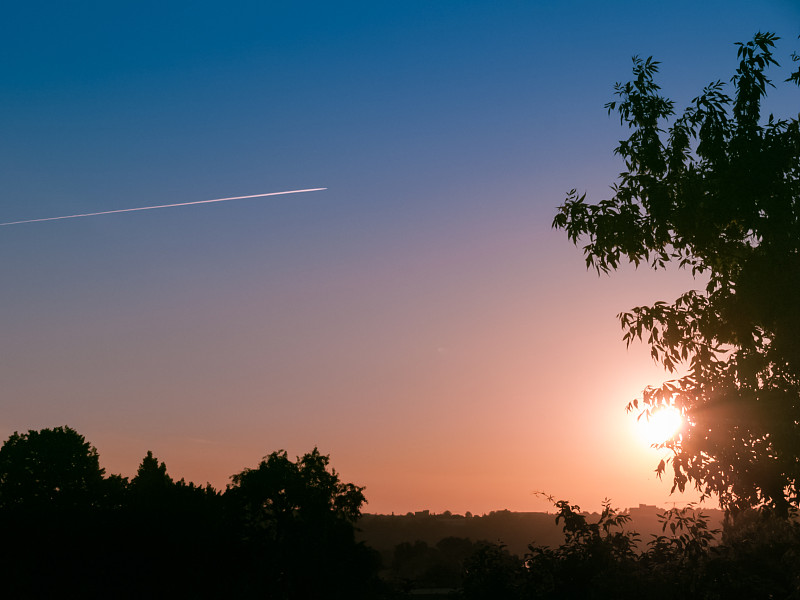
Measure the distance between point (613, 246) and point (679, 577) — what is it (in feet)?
29.3

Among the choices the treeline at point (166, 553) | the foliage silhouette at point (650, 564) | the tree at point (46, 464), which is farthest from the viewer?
the tree at point (46, 464)

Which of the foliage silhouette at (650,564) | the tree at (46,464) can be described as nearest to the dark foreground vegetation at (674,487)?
the foliage silhouette at (650,564)

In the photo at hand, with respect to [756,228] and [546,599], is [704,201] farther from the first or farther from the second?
[546,599]

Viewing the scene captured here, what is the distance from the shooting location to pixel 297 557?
2220cm

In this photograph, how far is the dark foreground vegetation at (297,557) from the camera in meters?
13.7

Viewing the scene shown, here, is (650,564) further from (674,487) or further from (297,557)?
(297,557)

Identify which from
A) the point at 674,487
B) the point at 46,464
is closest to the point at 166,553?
the point at 674,487

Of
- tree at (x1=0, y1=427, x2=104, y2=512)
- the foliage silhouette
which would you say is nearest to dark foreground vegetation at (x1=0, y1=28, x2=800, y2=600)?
the foliage silhouette

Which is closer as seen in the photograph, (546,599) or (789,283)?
(546,599)

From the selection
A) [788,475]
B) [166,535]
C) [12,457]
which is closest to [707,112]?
Result: [788,475]

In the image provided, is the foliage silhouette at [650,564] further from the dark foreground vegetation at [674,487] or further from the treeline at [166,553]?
the treeline at [166,553]

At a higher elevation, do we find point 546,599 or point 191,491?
point 191,491

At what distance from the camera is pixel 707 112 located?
20.2 m

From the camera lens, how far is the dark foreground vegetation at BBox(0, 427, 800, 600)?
13.7 metres
